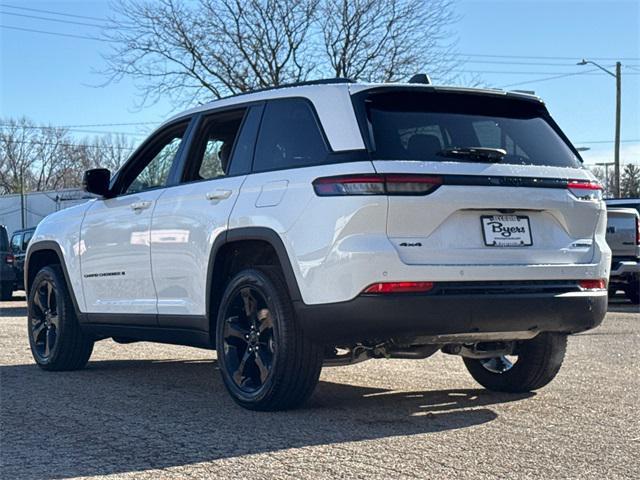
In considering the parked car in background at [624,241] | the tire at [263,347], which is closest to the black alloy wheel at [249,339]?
the tire at [263,347]

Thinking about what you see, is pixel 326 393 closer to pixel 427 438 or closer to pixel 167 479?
pixel 427 438

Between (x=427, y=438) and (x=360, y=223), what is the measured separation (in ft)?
3.75

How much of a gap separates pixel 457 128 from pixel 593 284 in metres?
1.21

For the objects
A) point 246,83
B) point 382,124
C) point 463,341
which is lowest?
point 463,341

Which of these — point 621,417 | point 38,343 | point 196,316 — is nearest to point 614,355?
point 621,417

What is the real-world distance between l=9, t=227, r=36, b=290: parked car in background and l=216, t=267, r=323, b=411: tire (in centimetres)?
1559

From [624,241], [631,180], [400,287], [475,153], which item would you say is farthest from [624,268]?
[631,180]

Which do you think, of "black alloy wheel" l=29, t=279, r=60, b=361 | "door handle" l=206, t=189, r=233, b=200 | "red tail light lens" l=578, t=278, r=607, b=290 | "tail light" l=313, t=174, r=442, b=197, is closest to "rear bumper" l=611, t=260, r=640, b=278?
"black alloy wheel" l=29, t=279, r=60, b=361

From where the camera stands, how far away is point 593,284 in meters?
5.99

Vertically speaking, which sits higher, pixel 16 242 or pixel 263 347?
pixel 263 347

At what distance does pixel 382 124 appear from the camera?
18.6ft

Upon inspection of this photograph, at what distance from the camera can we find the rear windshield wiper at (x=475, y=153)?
563 cm

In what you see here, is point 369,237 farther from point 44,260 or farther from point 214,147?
point 44,260

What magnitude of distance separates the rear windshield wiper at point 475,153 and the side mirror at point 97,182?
10.1 ft
